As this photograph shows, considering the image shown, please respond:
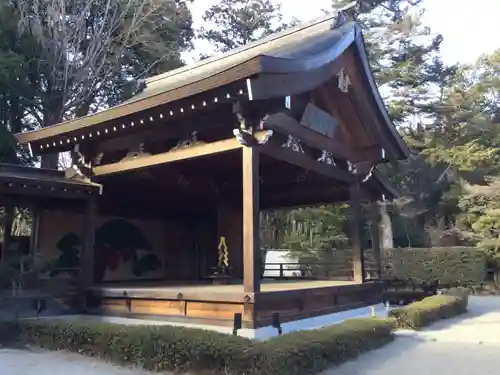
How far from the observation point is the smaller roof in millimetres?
8531

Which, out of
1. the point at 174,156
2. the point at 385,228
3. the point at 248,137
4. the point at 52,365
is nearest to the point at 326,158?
the point at 248,137

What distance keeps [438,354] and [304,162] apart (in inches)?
150

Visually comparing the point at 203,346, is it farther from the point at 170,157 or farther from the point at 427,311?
the point at 427,311

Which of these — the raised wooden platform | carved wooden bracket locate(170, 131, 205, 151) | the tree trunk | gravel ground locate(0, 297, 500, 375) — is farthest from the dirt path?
the tree trunk

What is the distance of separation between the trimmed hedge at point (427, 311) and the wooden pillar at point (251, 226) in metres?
4.42

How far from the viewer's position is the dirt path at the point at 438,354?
234 inches

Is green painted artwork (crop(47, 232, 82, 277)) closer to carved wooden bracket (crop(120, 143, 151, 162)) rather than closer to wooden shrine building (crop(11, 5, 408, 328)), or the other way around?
wooden shrine building (crop(11, 5, 408, 328))

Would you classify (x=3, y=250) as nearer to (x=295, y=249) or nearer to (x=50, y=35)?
(x=50, y=35)

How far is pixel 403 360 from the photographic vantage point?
654 centimetres

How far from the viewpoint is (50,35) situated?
1766 centimetres

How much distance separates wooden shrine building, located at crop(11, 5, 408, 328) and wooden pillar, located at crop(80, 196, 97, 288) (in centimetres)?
3

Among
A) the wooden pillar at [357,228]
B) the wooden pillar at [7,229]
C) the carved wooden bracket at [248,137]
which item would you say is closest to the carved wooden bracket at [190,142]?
the carved wooden bracket at [248,137]

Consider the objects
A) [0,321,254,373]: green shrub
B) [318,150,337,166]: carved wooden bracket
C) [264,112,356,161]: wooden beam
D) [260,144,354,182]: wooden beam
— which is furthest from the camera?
[318,150,337,166]: carved wooden bracket

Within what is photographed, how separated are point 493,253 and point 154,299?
691 inches
